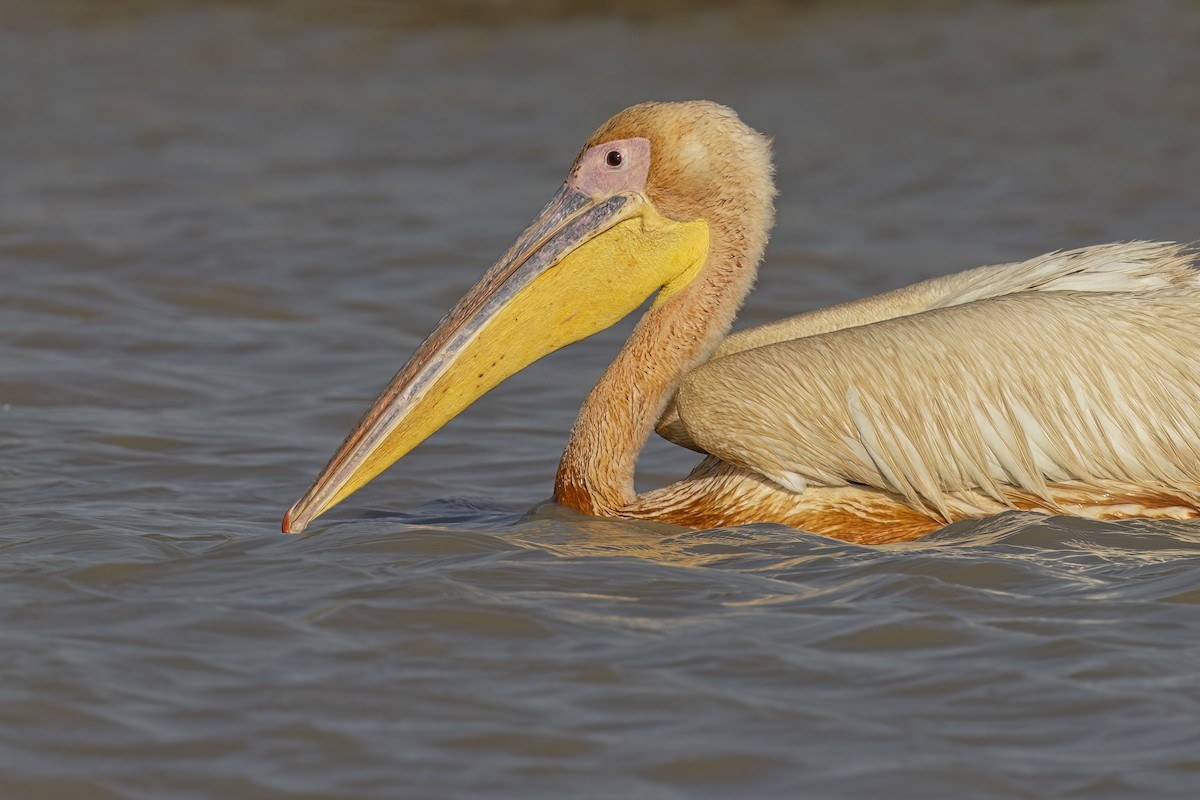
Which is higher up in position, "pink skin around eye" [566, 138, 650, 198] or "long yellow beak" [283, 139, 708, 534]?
"pink skin around eye" [566, 138, 650, 198]

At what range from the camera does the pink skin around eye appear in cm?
520

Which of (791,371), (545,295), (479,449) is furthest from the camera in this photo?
(479,449)

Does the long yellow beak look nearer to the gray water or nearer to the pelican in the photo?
the pelican

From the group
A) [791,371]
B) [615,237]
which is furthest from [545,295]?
[791,371]

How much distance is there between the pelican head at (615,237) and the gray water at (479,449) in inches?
20.9

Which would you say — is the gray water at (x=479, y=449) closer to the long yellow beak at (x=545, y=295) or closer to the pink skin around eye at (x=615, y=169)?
the long yellow beak at (x=545, y=295)

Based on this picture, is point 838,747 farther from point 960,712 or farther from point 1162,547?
point 1162,547

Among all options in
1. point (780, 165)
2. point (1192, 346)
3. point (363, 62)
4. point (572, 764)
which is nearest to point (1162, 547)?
point (1192, 346)

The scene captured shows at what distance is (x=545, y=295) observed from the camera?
514cm

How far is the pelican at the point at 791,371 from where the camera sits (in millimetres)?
4652

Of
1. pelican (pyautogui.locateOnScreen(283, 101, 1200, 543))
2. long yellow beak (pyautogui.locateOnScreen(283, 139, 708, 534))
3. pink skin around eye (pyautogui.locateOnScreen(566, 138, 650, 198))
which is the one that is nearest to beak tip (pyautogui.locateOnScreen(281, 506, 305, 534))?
pelican (pyautogui.locateOnScreen(283, 101, 1200, 543))

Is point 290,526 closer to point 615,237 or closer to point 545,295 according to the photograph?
point 545,295

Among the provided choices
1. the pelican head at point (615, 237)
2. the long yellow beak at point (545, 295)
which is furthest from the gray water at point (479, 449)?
the pelican head at point (615, 237)

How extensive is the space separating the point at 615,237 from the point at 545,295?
26 cm
